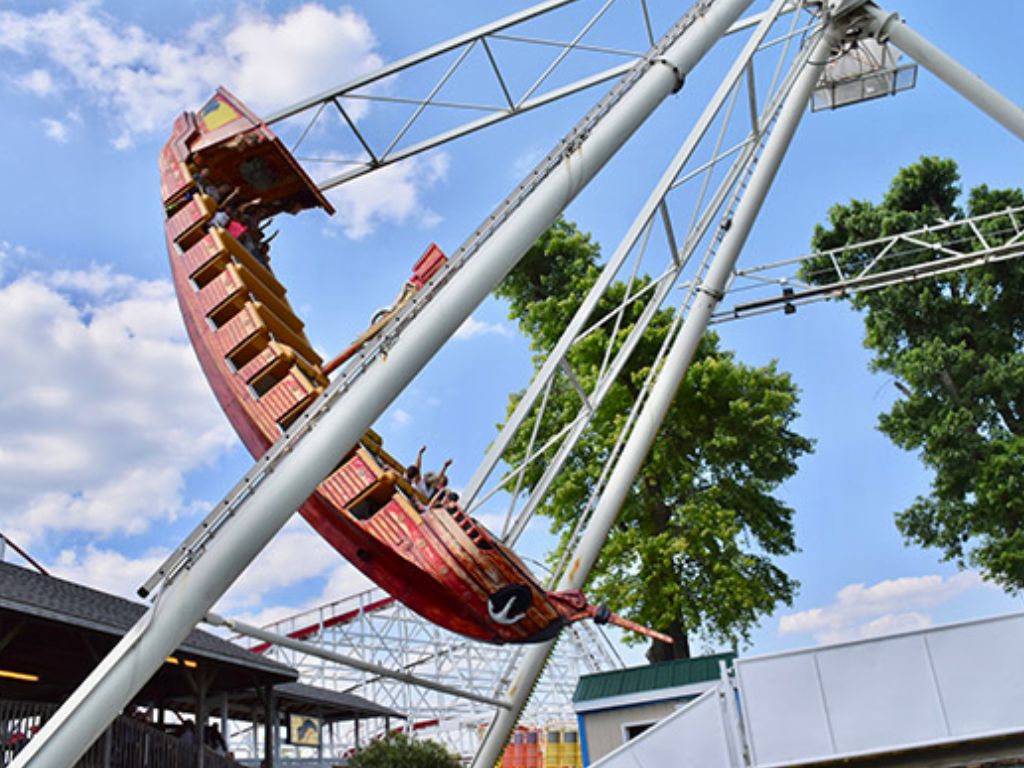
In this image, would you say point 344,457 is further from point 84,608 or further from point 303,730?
point 303,730

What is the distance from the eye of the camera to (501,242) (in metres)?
9.30

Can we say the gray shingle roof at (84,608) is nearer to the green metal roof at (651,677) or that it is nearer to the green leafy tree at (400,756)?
the green leafy tree at (400,756)

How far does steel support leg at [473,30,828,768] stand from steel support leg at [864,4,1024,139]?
1.19 metres

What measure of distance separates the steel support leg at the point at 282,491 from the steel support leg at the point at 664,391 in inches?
303

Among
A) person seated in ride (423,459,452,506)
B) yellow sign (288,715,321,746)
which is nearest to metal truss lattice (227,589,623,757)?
yellow sign (288,715,321,746)


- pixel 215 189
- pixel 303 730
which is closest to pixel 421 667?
pixel 303 730

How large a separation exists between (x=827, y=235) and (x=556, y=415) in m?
11.7

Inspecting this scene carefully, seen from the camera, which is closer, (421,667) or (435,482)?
(435,482)

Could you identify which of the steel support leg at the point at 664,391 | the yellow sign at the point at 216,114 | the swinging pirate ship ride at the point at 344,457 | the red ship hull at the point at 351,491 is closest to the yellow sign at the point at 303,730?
the steel support leg at the point at 664,391

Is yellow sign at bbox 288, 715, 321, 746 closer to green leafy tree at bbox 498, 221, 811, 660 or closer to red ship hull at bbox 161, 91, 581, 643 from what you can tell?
green leafy tree at bbox 498, 221, 811, 660

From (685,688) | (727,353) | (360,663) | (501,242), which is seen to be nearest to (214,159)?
(501,242)

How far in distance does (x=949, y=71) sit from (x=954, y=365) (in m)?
13.3

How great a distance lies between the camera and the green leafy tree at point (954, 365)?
26.9 m

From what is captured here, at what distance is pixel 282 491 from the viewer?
7781mm
